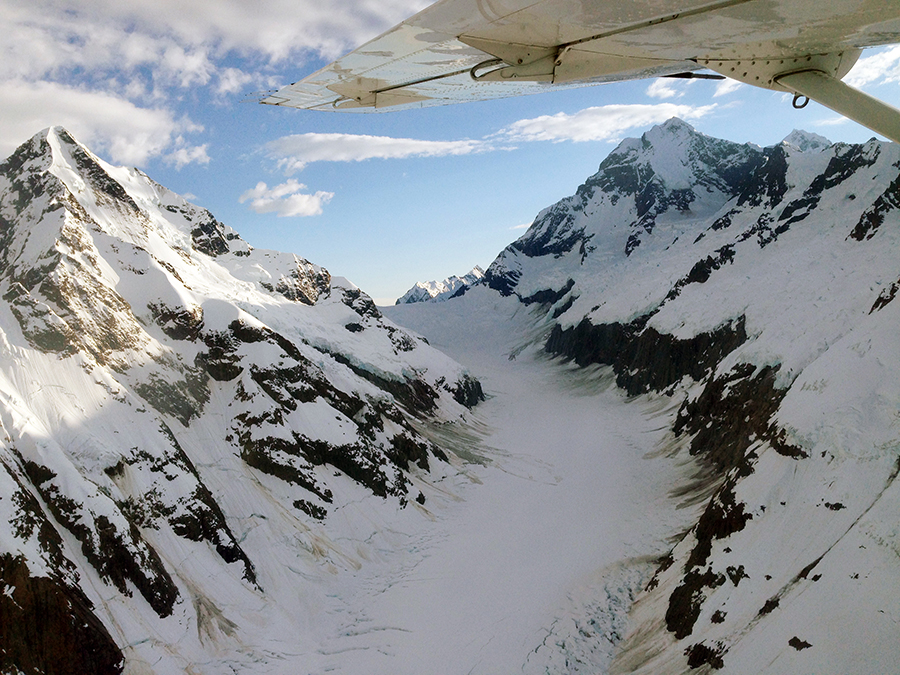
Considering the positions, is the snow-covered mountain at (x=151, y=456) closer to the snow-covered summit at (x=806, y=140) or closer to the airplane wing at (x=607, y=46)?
the airplane wing at (x=607, y=46)

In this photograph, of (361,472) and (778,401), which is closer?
(778,401)

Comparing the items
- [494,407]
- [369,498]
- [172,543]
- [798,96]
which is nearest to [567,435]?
[494,407]

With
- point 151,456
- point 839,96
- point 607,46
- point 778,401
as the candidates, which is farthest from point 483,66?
point 778,401

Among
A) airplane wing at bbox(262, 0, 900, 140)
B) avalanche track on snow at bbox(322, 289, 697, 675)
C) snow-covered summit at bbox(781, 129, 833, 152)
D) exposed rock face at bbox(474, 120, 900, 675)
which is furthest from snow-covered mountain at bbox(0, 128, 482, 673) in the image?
snow-covered summit at bbox(781, 129, 833, 152)

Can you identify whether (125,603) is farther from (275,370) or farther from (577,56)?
(577,56)

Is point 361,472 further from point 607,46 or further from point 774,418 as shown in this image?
point 607,46

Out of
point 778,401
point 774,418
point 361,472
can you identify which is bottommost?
point 778,401
